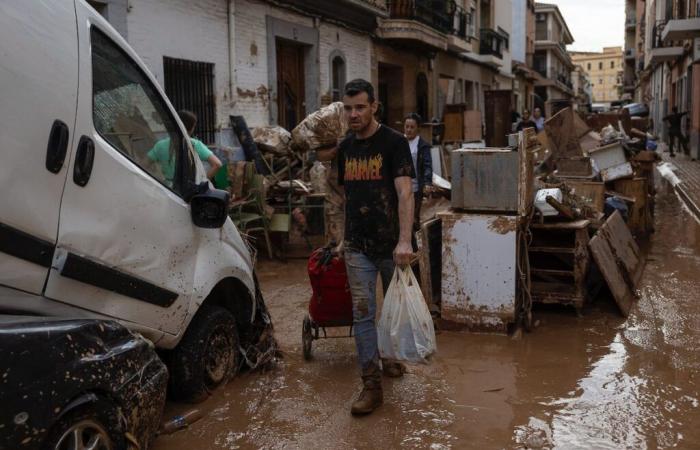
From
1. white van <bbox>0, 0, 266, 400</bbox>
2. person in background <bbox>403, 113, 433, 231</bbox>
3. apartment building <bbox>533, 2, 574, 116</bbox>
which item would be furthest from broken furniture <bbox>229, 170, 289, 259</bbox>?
apartment building <bbox>533, 2, 574, 116</bbox>

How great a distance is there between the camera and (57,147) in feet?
Answer: 8.42

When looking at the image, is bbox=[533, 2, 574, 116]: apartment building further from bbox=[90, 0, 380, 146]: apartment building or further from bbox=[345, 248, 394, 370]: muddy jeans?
bbox=[345, 248, 394, 370]: muddy jeans

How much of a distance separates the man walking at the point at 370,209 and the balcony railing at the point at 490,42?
2645 cm

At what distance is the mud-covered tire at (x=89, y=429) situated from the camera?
235 centimetres

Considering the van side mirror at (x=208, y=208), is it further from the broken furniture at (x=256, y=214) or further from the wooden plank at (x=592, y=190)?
the wooden plank at (x=592, y=190)

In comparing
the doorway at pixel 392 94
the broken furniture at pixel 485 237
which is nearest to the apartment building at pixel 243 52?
the doorway at pixel 392 94

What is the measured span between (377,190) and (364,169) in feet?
0.50

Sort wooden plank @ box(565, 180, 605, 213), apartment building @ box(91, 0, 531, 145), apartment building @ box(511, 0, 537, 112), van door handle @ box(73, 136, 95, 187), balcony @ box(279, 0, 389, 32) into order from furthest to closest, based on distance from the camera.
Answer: apartment building @ box(511, 0, 537, 112), balcony @ box(279, 0, 389, 32), apartment building @ box(91, 0, 531, 145), wooden plank @ box(565, 180, 605, 213), van door handle @ box(73, 136, 95, 187)

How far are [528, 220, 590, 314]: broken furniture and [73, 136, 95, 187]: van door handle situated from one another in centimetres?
406

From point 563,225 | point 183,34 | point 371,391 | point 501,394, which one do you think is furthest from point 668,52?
point 371,391

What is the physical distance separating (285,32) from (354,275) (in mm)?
9966

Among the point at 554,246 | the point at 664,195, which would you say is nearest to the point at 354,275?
the point at 554,246

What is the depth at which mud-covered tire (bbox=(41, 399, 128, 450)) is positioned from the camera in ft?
7.72

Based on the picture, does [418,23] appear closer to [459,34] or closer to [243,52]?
[459,34]
